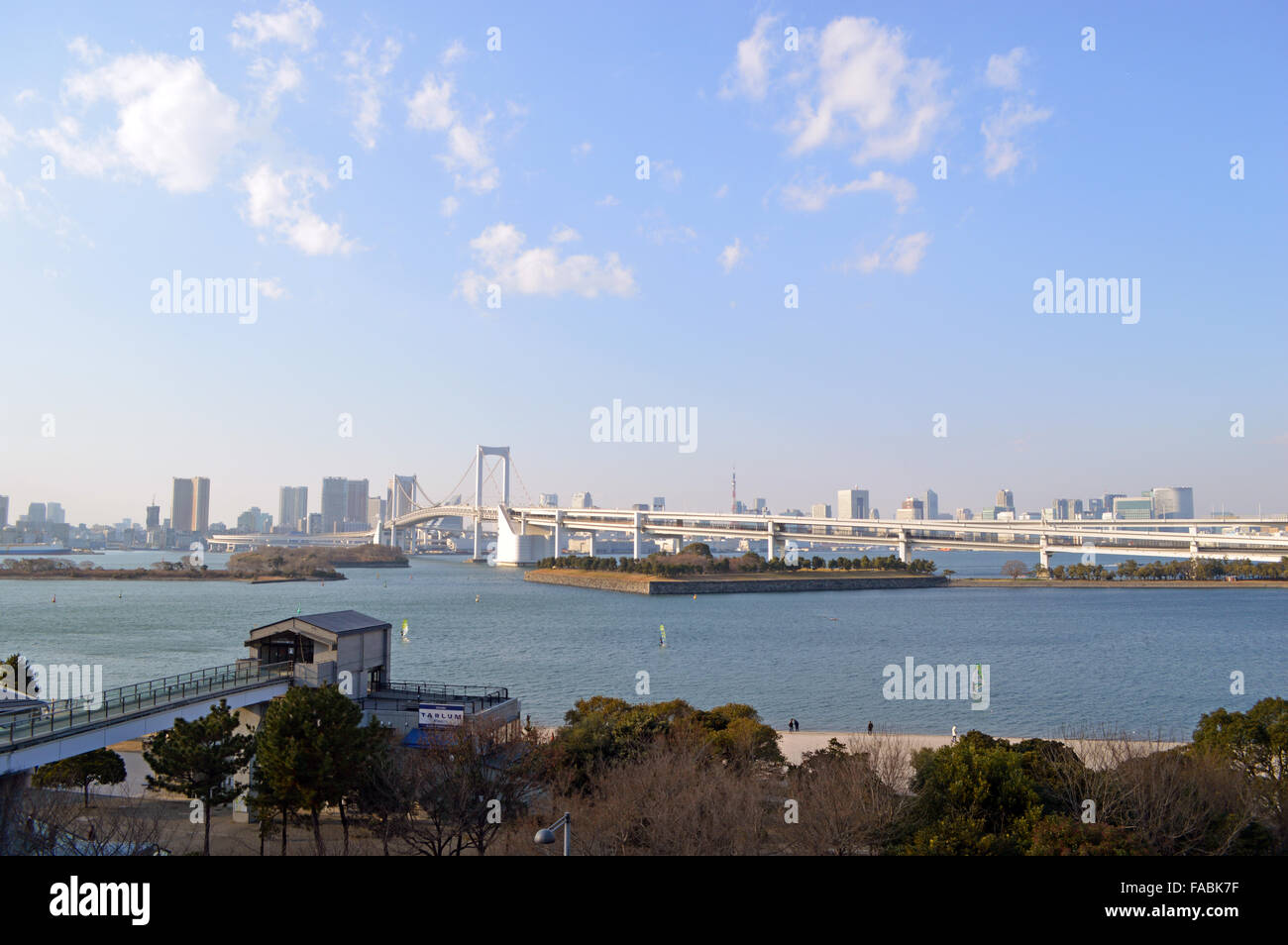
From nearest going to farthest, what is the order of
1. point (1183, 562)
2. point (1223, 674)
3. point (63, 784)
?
point (63, 784) → point (1223, 674) → point (1183, 562)

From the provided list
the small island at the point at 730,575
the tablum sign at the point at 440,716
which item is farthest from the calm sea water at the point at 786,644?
the tablum sign at the point at 440,716

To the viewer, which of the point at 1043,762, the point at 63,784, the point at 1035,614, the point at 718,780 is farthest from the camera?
→ the point at 1035,614

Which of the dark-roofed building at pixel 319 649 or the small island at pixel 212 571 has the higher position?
the dark-roofed building at pixel 319 649

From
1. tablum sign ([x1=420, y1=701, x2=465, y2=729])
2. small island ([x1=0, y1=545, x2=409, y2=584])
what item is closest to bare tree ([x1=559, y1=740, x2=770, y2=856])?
tablum sign ([x1=420, y1=701, x2=465, y2=729])
